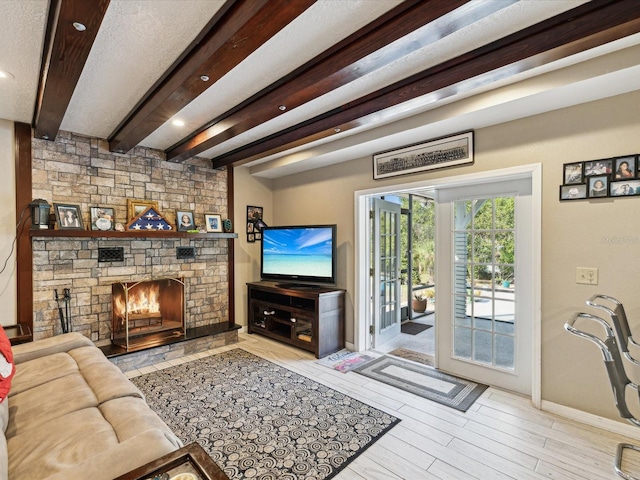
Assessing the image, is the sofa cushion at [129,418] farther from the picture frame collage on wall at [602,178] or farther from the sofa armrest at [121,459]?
the picture frame collage on wall at [602,178]

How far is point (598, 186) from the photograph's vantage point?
2344mm

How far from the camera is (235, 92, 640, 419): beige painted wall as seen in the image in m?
2.26

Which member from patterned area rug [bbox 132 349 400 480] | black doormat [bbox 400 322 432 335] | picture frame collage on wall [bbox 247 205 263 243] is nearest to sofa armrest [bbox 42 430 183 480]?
patterned area rug [bbox 132 349 400 480]

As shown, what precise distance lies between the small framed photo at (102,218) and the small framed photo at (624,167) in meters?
4.68

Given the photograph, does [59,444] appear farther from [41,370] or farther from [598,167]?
[598,167]

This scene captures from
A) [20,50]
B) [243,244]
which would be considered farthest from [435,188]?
[20,50]

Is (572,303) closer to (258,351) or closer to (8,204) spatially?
(258,351)

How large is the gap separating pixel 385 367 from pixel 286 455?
1.69m

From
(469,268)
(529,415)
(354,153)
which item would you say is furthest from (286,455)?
(354,153)

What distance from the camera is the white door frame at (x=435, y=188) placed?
2.61 m

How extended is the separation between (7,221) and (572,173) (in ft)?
16.5

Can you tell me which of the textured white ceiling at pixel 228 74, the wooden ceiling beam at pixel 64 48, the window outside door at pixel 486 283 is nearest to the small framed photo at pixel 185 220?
the textured white ceiling at pixel 228 74

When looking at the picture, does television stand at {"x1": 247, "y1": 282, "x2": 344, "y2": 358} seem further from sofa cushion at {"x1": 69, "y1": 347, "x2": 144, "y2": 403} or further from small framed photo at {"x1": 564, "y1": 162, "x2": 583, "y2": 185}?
small framed photo at {"x1": 564, "y1": 162, "x2": 583, "y2": 185}

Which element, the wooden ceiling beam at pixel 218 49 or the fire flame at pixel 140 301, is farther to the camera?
the fire flame at pixel 140 301
